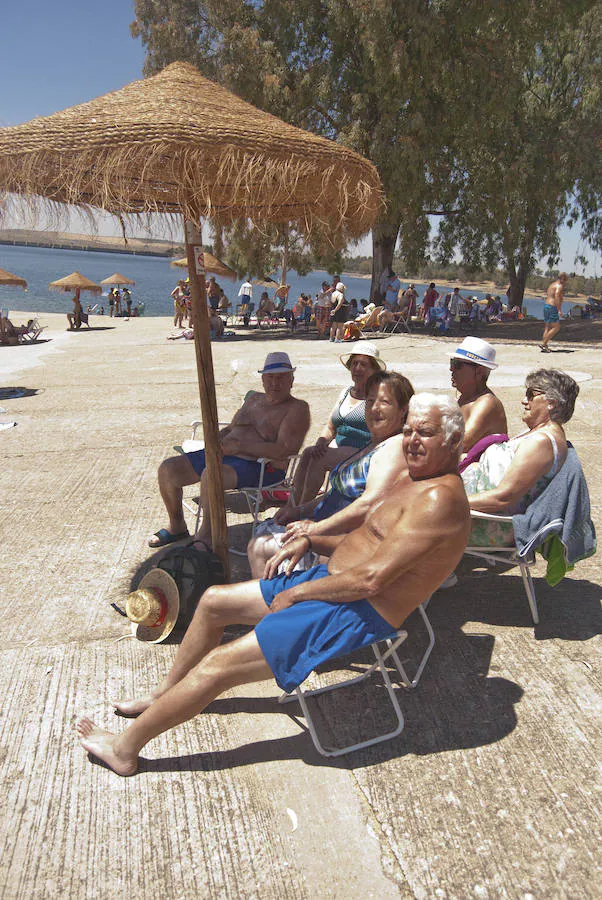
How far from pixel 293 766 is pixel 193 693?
18.4 inches

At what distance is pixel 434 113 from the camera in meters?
17.3

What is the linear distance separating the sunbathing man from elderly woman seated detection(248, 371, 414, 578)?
524mm

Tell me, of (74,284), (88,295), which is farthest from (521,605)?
(88,295)

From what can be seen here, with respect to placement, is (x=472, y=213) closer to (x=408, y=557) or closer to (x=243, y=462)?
(x=243, y=462)

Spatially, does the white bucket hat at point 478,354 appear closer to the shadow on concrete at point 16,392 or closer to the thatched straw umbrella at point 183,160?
the thatched straw umbrella at point 183,160

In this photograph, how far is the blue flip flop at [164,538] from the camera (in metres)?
4.20

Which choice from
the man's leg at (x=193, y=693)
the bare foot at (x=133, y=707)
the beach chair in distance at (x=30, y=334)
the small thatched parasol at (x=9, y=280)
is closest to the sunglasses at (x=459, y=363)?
the man's leg at (x=193, y=693)

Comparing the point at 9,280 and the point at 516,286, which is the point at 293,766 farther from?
the point at 516,286

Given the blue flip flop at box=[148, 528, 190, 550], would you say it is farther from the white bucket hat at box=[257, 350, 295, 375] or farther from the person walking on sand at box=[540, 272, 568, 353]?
the person walking on sand at box=[540, 272, 568, 353]

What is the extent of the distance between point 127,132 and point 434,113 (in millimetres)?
16896

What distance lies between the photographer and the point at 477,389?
3898 millimetres

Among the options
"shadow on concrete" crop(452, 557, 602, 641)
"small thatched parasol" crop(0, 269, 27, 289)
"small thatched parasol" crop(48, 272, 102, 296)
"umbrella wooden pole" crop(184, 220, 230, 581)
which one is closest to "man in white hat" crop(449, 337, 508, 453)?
"shadow on concrete" crop(452, 557, 602, 641)

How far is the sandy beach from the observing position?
198 cm

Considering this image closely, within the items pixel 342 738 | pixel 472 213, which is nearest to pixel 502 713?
pixel 342 738
